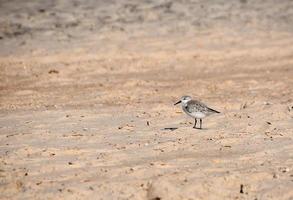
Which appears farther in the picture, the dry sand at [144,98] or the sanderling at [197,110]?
the sanderling at [197,110]

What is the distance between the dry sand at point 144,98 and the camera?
8484 mm

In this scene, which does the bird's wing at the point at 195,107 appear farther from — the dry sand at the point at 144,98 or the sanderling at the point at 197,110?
the dry sand at the point at 144,98

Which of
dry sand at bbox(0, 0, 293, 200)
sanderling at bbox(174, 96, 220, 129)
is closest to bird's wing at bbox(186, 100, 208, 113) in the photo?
sanderling at bbox(174, 96, 220, 129)

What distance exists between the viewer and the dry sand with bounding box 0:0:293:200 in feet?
27.8

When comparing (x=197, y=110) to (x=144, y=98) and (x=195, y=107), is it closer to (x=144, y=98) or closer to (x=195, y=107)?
(x=195, y=107)

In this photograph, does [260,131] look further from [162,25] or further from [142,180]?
[162,25]

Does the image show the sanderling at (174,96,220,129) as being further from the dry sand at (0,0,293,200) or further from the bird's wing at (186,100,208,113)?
the dry sand at (0,0,293,200)

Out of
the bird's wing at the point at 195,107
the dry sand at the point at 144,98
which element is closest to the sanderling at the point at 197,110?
the bird's wing at the point at 195,107

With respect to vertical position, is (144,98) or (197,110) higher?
(197,110)

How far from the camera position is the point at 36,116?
1227 centimetres

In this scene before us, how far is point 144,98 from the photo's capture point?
14.1m

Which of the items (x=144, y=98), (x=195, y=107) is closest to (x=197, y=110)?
(x=195, y=107)

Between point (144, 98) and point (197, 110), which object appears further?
point (144, 98)

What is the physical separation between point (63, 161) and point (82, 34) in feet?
38.8
